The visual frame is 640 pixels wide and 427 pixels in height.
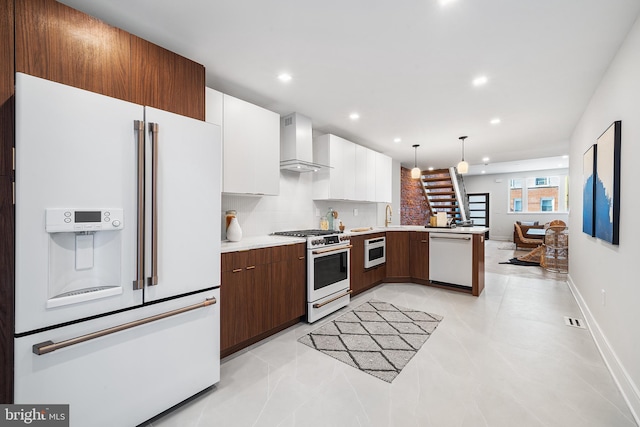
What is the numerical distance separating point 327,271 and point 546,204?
34.9 feet

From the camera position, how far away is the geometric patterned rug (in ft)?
7.37

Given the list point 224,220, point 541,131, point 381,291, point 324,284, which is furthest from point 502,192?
point 224,220

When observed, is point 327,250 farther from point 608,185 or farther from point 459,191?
point 459,191

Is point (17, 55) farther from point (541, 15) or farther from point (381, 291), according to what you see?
point (381, 291)

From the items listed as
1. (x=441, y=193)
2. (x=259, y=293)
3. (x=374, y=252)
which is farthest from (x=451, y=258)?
(x=441, y=193)

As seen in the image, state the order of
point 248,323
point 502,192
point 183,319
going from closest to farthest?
point 183,319 → point 248,323 → point 502,192

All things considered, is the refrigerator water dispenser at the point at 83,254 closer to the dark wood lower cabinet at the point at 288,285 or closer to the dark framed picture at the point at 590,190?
the dark wood lower cabinet at the point at 288,285

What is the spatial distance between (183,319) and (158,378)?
332 millimetres

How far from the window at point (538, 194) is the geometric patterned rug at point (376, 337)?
31.7 ft

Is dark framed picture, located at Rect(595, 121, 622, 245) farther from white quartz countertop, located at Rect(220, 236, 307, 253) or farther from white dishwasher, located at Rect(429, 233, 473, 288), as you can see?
white quartz countertop, located at Rect(220, 236, 307, 253)

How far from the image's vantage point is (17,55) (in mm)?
1353

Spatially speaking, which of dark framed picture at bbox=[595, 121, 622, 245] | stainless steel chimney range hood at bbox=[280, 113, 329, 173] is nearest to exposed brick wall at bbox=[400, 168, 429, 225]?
stainless steel chimney range hood at bbox=[280, 113, 329, 173]

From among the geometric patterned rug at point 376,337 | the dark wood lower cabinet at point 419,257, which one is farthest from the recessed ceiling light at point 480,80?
the geometric patterned rug at point 376,337

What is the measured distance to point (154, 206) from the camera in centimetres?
156
